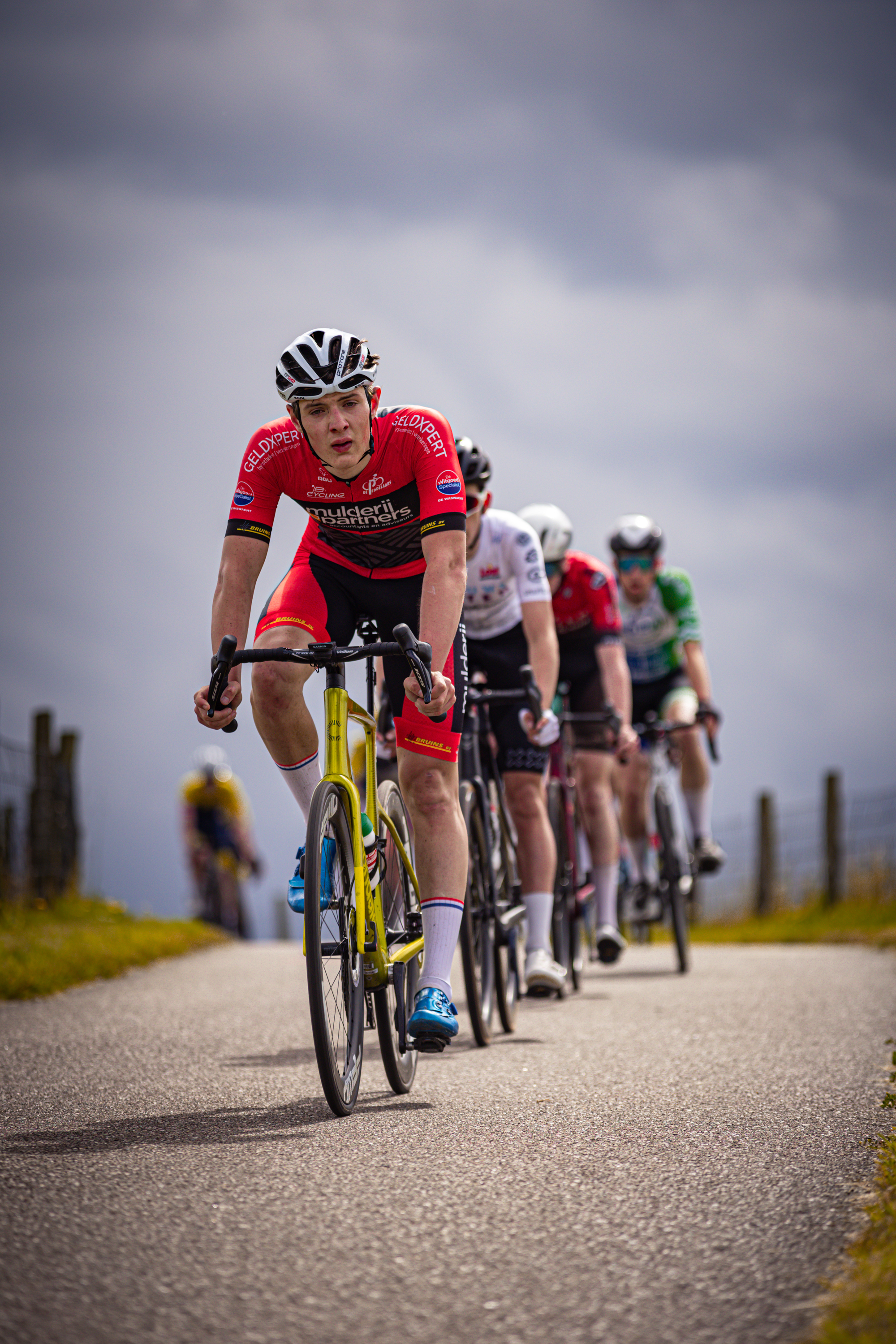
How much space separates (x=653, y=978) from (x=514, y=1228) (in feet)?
20.5

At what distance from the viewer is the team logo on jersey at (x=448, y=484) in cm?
429

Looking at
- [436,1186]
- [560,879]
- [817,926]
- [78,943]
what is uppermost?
[560,879]

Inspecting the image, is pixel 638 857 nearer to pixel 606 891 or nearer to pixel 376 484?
pixel 606 891

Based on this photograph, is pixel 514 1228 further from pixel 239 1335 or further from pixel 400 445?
pixel 400 445

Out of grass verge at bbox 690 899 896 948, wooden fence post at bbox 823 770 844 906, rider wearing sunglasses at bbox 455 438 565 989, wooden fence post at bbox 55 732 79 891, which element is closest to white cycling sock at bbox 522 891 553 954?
rider wearing sunglasses at bbox 455 438 565 989

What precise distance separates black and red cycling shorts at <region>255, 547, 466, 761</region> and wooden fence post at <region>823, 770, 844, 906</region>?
41.5 ft

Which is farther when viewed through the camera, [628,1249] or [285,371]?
[285,371]

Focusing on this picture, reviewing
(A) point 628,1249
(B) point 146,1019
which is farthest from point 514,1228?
(B) point 146,1019

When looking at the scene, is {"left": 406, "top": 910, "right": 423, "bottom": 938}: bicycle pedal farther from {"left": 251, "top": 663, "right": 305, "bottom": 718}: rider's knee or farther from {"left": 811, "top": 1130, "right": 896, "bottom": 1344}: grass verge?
{"left": 811, "top": 1130, "right": 896, "bottom": 1344}: grass verge

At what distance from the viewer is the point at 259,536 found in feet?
14.4

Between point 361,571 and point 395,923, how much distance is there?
1183mm

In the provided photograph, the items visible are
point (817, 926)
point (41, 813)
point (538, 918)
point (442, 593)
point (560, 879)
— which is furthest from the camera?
point (817, 926)

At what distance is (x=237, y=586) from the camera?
14.2 ft

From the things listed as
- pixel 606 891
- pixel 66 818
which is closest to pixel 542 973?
pixel 606 891
